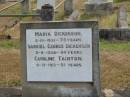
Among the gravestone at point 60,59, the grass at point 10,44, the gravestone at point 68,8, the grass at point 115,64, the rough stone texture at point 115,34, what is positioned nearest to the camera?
the gravestone at point 60,59

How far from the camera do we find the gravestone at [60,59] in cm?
618

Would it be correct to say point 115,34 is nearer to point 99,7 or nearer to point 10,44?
point 10,44

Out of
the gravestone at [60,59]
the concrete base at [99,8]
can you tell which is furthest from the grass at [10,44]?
the concrete base at [99,8]

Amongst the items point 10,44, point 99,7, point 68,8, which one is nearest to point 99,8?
point 99,7

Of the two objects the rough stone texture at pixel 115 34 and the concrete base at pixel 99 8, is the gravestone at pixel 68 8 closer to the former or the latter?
the concrete base at pixel 99 8

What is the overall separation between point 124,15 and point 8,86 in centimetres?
620

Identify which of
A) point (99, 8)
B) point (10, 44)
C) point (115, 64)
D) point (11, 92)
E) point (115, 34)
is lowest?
point (11, 92)

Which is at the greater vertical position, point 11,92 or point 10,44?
point 10,44

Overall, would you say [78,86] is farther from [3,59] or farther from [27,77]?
[3,59]

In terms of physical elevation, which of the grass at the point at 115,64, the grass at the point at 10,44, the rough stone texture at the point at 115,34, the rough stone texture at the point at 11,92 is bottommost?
the rough stone texture at the point at 11,92

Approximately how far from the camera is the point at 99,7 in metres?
15.8

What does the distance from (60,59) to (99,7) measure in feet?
32.0

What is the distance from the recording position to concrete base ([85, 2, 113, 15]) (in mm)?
15750

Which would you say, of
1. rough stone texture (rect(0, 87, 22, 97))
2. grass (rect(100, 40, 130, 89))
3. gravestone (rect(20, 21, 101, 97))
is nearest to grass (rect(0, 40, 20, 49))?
grass (rect(100, 40, 130, 89))
